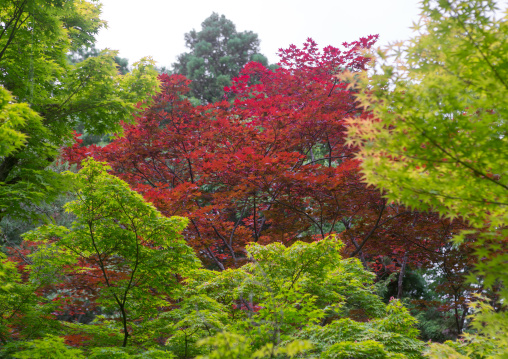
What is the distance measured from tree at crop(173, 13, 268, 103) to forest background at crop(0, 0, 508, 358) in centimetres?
834

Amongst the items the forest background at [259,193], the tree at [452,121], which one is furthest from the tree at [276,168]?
the tree at [452,121]

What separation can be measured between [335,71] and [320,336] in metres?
→ 6.88

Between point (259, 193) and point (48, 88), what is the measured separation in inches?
173

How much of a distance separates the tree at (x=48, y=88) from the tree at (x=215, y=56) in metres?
10.8

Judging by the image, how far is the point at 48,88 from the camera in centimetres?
553

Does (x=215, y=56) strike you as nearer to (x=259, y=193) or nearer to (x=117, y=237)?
(x=259, y=193)

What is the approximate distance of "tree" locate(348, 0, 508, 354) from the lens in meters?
2.04

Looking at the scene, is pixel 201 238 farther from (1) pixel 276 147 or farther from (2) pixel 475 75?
(2) pixel 475 75

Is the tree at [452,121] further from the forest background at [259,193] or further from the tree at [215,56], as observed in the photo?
the tree at [215,56]

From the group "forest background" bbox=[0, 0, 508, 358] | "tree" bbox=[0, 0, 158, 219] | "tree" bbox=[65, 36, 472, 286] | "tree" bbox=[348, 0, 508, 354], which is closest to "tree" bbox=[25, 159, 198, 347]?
"forest background" bbox=[0, 0, 508, 358]

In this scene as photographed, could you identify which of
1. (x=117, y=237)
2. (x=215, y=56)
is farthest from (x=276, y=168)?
(x=215, y=56)

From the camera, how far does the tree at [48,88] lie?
15.2ft

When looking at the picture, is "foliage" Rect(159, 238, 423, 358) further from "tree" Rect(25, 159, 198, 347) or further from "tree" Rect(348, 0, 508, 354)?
"tree" Rect(348, 0, 508, 354)

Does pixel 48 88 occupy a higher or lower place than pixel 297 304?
higher
